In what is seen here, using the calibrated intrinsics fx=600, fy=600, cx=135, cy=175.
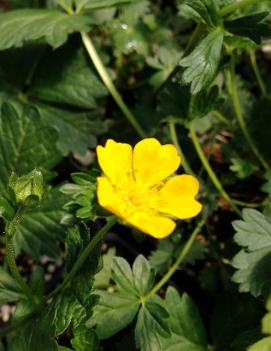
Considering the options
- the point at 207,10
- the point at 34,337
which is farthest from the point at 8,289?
the point at 207,10

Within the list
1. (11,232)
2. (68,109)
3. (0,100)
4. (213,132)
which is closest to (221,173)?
(213,132)

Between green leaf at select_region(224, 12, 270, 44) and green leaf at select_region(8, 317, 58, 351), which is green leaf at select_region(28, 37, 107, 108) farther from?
green leaf at select_region(8, 317, 58, 351)

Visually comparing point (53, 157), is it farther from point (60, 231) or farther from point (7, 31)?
point (7, 31)

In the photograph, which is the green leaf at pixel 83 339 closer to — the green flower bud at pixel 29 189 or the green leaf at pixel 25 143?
the green flower bud at pixel 29 189

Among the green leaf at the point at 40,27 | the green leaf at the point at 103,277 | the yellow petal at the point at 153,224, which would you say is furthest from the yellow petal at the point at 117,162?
the green leaf at the point at 40,27

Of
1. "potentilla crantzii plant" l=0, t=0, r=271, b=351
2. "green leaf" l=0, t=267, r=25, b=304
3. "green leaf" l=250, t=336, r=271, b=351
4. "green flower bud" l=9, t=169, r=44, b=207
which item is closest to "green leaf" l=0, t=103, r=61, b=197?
"potentilla crantzii plant" l=0, t=0, r=271, b=351
